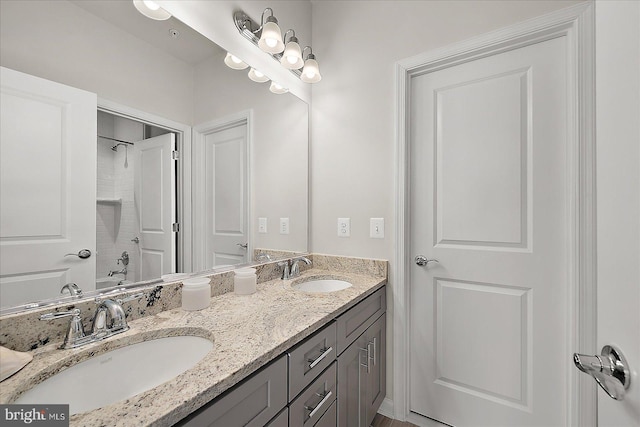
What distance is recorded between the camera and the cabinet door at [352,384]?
1.14m

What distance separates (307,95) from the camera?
6.38 feet

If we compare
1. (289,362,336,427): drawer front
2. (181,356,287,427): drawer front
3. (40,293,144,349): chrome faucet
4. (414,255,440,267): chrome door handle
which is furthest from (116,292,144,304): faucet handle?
(414,255,440,267): chrome door handle

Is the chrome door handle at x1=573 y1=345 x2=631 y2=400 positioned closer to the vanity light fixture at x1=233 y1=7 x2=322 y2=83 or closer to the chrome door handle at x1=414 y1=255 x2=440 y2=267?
the chrome door handle at x1=414 y1=255 x2=440 y2=267

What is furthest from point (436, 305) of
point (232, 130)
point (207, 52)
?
point (207, 52)

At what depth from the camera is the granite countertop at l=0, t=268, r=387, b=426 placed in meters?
0.53

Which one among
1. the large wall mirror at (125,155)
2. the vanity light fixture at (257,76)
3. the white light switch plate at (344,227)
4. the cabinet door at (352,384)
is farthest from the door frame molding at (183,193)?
the white light switch plate at (344,227)

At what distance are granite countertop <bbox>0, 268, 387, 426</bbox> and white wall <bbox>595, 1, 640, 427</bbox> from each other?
2.30 ft

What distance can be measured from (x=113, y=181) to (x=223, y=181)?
20.0 inches

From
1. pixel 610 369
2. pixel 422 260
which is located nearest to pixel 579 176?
pixel 422 260

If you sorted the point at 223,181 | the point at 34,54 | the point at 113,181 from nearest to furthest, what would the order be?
the point at 34,54
the point at 113,181
the point at 223,181

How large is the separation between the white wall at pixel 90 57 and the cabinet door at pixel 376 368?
140 centimetres

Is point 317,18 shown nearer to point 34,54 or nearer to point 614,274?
point 34,54

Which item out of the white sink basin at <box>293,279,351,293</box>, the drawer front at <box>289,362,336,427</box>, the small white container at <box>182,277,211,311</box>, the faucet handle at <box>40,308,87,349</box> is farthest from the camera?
the white sink basin at <box>293,279,351,293</box>

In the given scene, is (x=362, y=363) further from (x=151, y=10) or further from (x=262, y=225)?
(x=151, y=10)
